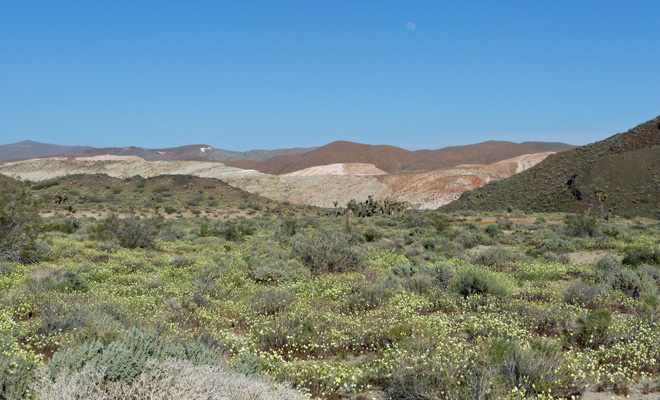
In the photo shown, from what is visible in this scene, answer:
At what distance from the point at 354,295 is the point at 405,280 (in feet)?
5.96

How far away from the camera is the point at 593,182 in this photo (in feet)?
188

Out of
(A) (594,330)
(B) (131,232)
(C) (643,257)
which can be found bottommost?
(B) (131,232)

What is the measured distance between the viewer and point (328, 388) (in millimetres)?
4992

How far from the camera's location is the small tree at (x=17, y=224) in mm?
12492

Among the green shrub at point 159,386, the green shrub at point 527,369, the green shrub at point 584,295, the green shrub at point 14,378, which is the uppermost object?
the green shrub at point 159,386

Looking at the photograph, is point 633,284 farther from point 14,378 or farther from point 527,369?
point 14,378

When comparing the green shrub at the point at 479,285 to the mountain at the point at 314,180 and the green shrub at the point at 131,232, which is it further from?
the mountain at the point at 314,180

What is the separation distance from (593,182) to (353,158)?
116268 millimetres

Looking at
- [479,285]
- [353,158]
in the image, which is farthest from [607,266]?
[353,158]

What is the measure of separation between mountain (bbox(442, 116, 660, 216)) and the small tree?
169 ft

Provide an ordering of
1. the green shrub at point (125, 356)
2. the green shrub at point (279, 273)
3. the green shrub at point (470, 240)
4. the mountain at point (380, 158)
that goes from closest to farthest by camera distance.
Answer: the green shrub at point (125, 356)
the green shrub at point (279, 273)
the green shrub at point (470, 240)
the mountain at point (380, 158)

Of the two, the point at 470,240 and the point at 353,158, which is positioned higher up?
the point at 353,158

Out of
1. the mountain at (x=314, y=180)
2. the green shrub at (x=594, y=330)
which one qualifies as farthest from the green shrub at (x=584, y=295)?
the mountain at (x=314, y=180)

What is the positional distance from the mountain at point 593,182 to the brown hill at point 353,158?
86.0m
